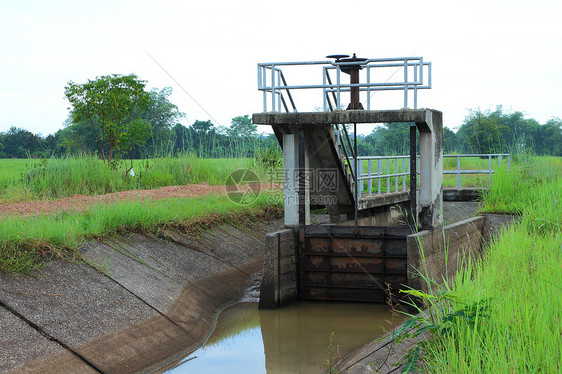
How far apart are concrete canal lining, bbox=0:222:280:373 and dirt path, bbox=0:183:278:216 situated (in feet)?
7.62

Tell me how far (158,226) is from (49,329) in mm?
5393

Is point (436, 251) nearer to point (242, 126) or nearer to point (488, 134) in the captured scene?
point (488, 134)

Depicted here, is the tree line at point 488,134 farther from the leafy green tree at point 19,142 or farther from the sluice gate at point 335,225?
the leafy green tree at point 19,142

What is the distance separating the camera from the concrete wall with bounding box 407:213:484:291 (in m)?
11.5

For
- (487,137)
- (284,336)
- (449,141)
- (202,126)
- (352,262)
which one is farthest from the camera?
(449,141)

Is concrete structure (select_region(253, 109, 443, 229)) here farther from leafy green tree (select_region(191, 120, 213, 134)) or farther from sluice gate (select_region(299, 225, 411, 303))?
leafy green tree (select_region(191, 120, 213, 134))

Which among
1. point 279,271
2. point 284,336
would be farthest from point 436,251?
point 284,336

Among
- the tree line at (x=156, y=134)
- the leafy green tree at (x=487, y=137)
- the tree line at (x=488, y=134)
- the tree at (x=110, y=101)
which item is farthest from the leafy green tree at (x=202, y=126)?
the tree at (x=110, y=101)

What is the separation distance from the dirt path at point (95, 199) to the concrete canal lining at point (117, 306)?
91.5 inches

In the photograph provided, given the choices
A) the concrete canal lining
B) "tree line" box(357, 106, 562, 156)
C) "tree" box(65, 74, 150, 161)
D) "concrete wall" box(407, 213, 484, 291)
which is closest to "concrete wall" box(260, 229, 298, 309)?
the concrete canal lining

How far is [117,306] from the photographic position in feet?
31.1

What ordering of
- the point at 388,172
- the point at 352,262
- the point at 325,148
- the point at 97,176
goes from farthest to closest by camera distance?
1. the point at 97,176
2. the point at 388,172
3. the point at 325,148
4. the point at 352,262

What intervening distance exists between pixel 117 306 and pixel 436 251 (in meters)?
7.00

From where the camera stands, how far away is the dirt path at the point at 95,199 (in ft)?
43.0
